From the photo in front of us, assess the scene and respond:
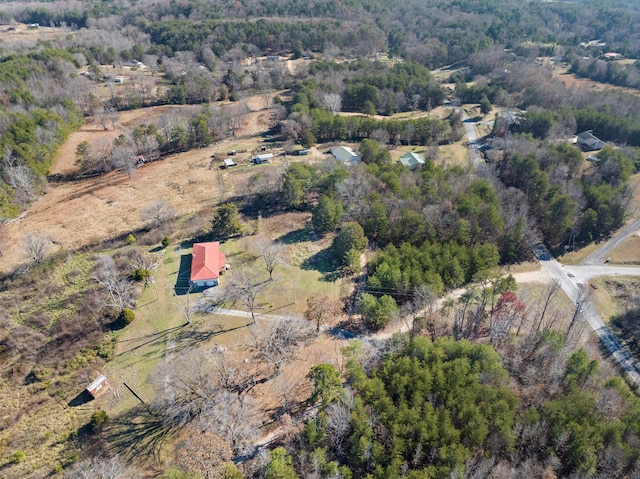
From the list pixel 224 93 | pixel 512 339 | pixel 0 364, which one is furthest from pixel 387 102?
pixel 0 364

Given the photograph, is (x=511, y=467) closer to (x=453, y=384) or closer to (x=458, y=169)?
(x=453, y=384)

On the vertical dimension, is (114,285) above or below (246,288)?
above

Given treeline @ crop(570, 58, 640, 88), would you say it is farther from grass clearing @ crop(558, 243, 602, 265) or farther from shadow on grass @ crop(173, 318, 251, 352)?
shadow on grass @ crop(173, 318, 251, 352)

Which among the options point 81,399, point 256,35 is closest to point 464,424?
Answer: point 81,399

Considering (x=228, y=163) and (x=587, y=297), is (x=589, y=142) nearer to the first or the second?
(x=587, y=297)

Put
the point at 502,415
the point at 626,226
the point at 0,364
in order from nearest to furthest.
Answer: the point at 502,415 < the point at 0,364 < the point at 626,226

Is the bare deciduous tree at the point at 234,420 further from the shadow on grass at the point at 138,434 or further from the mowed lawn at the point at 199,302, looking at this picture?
the mowed lawn at the point at 199,302
